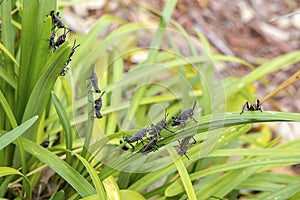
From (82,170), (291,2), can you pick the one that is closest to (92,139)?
(82,170)

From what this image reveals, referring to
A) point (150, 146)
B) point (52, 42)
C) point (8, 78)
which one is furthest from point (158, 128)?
point (8, 78)

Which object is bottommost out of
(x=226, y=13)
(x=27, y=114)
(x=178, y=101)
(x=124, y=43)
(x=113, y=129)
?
(x=27, y=114)

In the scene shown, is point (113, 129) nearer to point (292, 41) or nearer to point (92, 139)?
point (92, 139)

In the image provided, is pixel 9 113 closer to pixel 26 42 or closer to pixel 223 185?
pixel 26 42

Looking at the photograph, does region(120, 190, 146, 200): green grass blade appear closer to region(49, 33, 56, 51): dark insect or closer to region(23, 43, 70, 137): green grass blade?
region(23, 43, 70, 137): green grass blade

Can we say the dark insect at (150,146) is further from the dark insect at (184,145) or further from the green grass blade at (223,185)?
the green grass blade at (223,185)

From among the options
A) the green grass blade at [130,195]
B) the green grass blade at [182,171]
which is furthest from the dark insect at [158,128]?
the green grass blade at [130,195]
